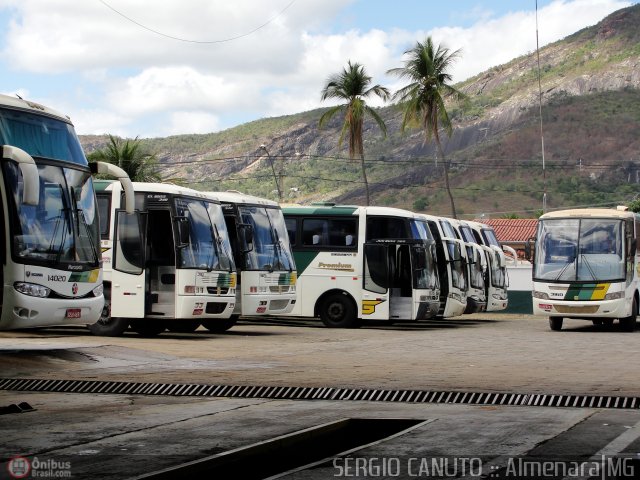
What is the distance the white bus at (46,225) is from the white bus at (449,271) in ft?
55.0

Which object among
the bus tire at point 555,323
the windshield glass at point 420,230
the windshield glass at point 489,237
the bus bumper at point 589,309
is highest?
the windshield glass at point 489,237

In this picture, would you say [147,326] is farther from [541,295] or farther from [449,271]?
[449,271]

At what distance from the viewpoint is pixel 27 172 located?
1421 centimetres

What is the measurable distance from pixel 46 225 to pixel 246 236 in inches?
420

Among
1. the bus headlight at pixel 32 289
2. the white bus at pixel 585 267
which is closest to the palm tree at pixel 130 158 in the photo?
the white bus at pixel 585 267

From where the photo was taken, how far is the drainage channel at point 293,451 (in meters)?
7.18

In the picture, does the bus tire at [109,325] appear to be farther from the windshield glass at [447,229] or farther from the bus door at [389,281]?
the windshield glass at [447,229]

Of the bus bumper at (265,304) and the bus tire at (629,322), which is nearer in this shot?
the bus bumper at (265,304)

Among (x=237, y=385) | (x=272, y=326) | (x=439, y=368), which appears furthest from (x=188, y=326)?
(x=237, y=385)

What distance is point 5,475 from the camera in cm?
690

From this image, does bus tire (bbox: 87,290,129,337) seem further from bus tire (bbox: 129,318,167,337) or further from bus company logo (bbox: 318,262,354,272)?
bus company logo (bbox: 318,262,354,272)

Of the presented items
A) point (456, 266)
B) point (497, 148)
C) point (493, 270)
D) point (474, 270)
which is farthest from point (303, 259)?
point (497, 148)

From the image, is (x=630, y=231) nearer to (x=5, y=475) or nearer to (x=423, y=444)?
(x=423, y=444)

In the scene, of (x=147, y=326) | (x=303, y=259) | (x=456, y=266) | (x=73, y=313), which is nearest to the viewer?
(x=73, y=313)
